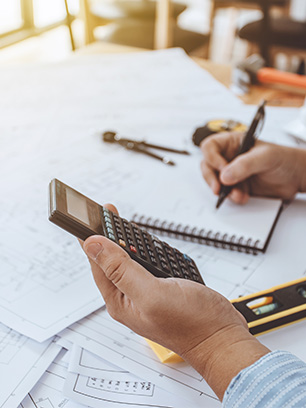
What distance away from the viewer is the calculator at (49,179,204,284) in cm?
51

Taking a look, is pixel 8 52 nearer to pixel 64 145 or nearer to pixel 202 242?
pixel 64 145

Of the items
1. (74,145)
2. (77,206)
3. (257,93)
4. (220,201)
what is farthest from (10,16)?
(77,206)

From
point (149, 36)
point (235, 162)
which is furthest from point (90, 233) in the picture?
point (149, 36)

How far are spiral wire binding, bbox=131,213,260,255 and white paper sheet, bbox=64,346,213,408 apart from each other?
0.79 ft

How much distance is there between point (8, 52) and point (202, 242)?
3.00 meters

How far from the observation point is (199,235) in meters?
0.67

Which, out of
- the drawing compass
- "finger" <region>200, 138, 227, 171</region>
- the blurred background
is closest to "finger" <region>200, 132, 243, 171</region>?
"finger" <region>200, 138, 227, 171</region>

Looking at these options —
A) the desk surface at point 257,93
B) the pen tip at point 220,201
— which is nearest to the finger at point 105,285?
the pen tip at point 220,201

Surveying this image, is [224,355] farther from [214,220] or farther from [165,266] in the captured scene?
[214,220]

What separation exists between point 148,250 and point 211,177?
0.29 m

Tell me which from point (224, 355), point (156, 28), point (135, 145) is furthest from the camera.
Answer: point (156, 28)

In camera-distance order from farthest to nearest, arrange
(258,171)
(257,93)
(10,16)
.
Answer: (10,16)
(257,93)
(258,171)

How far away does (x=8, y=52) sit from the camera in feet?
10.5

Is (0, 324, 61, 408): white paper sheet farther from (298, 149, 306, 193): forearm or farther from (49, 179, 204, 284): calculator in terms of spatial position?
(298, 149, 306, 193): forearm
